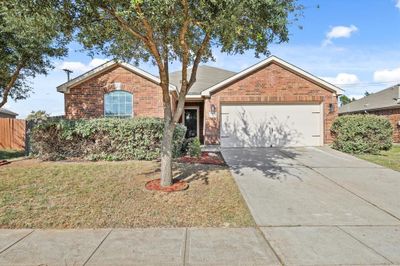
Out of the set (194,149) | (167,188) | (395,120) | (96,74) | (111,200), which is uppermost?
(96,74)

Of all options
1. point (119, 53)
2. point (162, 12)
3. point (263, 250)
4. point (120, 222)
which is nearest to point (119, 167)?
point (119, 53)

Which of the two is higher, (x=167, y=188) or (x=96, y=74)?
(x=96, y=74)

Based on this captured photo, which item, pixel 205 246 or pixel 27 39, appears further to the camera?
pixel 27 39

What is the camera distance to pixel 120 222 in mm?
4879

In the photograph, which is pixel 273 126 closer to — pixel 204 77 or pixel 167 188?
pixel 204 77

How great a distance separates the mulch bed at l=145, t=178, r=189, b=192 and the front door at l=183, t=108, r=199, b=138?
9.62m

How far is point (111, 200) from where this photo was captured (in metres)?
5.89

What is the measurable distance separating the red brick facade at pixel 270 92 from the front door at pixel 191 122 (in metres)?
2.63

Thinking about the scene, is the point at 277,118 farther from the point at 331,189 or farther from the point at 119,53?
the point at 119,53

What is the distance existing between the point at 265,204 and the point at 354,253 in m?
2.21

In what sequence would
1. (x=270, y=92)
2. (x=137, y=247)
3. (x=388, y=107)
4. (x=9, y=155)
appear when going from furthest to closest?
(x=388, y=107), (x=270, y=92), (x=9, y=155), (x=137, y=247)

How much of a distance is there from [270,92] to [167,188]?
30.1 feet

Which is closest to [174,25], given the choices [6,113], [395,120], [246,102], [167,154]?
[167,154]

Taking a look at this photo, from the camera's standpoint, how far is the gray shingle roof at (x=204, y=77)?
1581cm
